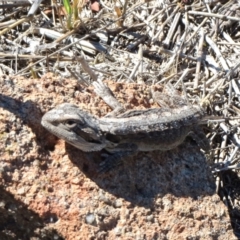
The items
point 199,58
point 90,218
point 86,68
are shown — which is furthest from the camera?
point 199,58

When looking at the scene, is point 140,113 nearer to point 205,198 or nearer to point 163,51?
point 205,198

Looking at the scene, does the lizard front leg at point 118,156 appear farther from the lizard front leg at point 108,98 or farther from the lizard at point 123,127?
the lizard front leg at point 108,98

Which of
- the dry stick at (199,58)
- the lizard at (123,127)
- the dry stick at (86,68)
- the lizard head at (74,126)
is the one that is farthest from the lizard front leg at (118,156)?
the dry stick at (199,58)

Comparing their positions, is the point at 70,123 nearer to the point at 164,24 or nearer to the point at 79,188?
the point at 79,188

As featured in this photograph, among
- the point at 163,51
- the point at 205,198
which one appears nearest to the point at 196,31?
the point at 163,51

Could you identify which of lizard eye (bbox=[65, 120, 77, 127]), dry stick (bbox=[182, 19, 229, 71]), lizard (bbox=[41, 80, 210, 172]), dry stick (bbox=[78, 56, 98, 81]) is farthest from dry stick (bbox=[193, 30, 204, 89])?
lizard eye (bbox=[65, 120, 77, 127])

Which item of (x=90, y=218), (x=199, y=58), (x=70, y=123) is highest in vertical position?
(x=70, y=123)

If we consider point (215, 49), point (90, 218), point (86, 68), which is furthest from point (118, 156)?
point (215, 49)
